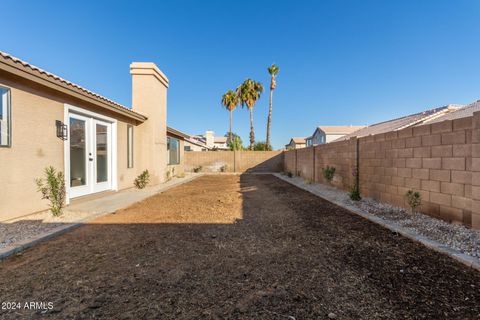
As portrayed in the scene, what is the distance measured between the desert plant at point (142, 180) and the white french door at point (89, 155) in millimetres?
1425

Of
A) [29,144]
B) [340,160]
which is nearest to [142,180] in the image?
[29,144]

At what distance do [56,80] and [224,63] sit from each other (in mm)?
14630

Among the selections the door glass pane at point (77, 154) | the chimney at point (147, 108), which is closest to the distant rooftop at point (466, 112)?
the chimney at point (147, 108)

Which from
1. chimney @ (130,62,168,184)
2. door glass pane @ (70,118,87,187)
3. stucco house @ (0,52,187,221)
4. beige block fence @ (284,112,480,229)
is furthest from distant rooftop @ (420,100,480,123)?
door glass pane @ (70,118,87,187)

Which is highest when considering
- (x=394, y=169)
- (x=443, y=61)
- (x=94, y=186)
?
(x=443, y=61)

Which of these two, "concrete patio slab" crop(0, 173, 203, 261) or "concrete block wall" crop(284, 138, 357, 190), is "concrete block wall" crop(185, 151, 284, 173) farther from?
"concrete patio slab" crop(0, 173, 203, 261)

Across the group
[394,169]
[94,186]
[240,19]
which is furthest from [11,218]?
[240,19]

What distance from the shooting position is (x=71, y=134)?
5.91 metres

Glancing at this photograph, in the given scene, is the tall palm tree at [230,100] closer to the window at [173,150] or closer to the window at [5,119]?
the window at [173,150]

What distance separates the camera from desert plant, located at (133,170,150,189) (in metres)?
9.04

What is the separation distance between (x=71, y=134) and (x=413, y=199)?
27.6 ft

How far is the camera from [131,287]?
2.21m

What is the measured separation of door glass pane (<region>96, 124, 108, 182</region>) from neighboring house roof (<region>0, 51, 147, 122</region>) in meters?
0.79

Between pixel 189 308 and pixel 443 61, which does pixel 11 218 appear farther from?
pixel 443 61
